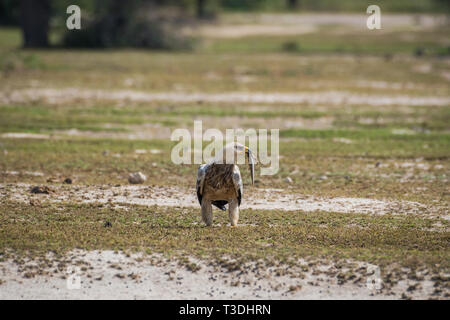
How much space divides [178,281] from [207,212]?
7.13 ft

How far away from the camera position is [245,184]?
15.7 m

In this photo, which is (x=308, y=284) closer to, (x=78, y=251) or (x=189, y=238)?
(x=189, y=238)

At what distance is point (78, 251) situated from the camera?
10844 mm

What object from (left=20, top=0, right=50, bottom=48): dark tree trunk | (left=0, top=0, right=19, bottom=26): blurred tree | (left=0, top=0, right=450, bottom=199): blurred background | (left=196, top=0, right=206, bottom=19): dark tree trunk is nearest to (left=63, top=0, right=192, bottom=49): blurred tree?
(left=0, top=0, right=450, bottom=199): blurred background

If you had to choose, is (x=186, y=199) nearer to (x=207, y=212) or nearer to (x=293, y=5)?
(x=207, y=212)

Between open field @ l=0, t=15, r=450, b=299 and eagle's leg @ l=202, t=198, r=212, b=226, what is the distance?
16 cm

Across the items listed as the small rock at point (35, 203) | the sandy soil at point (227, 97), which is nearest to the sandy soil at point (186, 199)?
the small rock at point (35, 203)

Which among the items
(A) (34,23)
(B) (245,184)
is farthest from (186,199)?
(A) (34,23)

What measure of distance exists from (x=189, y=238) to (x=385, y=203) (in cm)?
437

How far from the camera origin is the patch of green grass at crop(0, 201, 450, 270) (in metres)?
10.8

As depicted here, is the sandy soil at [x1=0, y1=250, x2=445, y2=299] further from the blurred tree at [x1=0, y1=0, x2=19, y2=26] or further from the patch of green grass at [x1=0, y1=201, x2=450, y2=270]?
the blurred tree at [x1=0, y1=0, x2=19, y2=26]

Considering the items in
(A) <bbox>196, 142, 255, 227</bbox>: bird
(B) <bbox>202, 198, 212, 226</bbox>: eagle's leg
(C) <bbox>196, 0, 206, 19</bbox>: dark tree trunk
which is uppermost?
(C) <bbox>196, 0, 206, 19</bbox>: dark tree trunk

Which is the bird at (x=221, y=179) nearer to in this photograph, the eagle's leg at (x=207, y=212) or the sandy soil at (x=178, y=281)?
the eagle's leg at (x=207, y=212)
